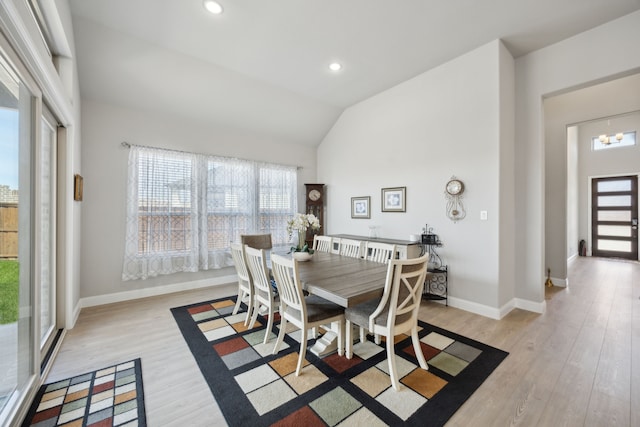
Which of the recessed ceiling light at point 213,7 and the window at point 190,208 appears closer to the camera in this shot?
the recessed ceiling light at point 213,7

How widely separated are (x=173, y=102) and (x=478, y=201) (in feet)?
14.7

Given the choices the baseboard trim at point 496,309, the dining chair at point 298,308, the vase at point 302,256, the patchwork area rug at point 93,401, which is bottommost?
the patchwork area rug at point 93,401

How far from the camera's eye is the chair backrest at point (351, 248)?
331cm

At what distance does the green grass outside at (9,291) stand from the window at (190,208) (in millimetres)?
2171

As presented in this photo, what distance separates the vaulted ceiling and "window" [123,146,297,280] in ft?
2.77

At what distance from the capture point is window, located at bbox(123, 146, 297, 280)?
148 inches

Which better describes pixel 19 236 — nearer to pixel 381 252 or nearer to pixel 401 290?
pixel 401 290

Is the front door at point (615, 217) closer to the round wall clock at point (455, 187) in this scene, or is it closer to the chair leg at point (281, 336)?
the round wall clock at point (455, 187)

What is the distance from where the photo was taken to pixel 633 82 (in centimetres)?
334

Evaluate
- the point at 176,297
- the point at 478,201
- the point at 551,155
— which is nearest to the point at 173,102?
the point at 176,297

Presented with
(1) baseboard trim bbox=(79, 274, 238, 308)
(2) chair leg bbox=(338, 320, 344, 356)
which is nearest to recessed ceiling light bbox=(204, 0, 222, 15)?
(2) chair leg bbox=(338, 320, 344, 356)

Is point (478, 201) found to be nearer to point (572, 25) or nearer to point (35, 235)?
point (572, 25)

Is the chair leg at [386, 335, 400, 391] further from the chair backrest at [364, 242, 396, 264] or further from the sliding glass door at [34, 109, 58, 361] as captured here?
the sliding glass door at [34, 109, 58, 361]

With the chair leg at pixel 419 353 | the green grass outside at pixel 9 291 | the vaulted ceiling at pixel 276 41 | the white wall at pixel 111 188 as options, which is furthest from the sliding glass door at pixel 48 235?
the chair leg at pixel 419 353
